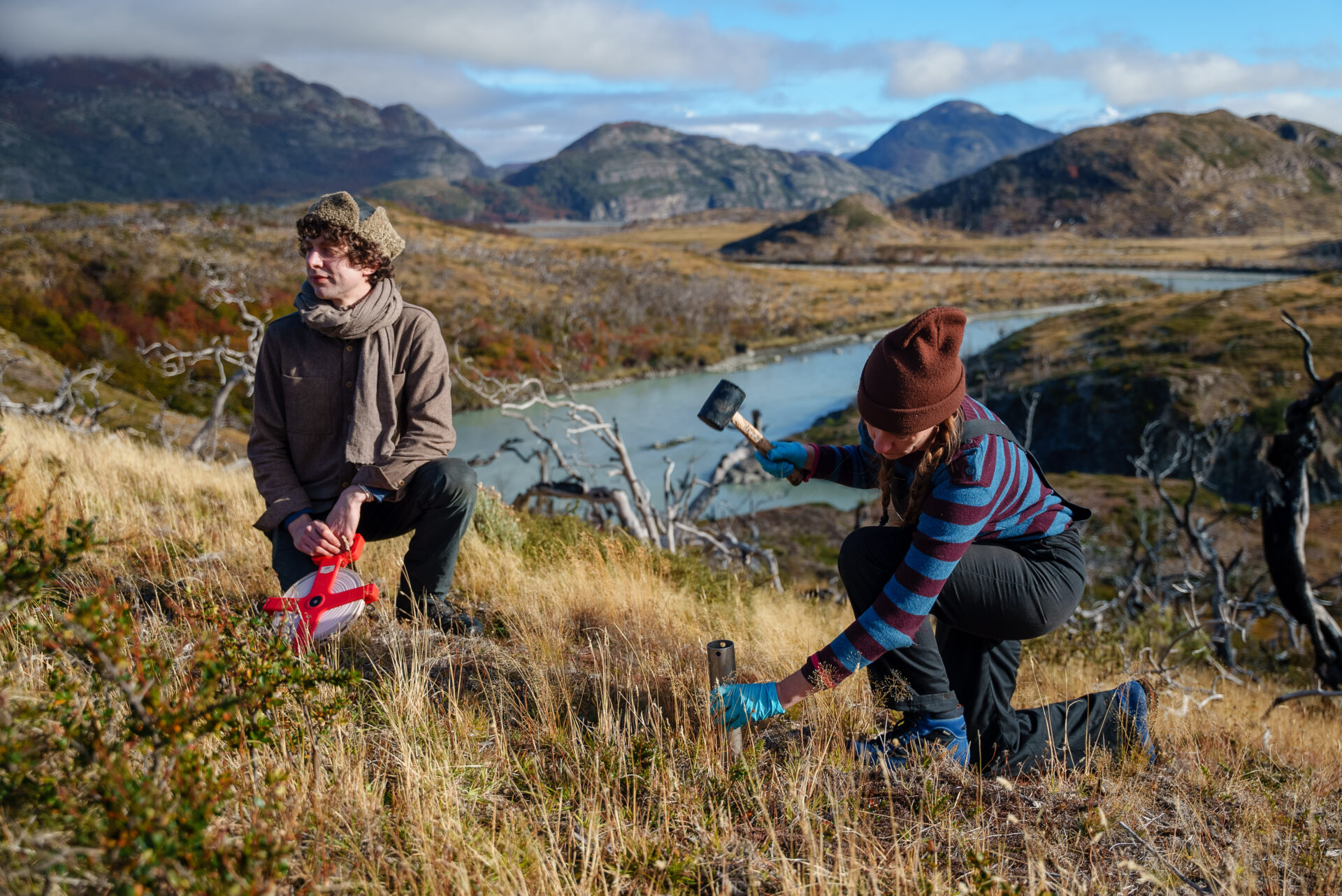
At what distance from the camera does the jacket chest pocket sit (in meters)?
3.20

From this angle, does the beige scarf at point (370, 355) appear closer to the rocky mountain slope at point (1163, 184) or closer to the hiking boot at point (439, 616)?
the hiking boot at point (439, 616)

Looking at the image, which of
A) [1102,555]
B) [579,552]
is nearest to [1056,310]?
[1102,555]

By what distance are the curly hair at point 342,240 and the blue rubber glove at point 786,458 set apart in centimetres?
166

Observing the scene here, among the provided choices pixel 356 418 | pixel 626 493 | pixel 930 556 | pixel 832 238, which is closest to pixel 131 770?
pixel 356 418

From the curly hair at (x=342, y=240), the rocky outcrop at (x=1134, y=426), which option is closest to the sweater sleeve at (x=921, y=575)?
the curly hair at (x=342, y=240)

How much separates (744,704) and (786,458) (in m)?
0.95

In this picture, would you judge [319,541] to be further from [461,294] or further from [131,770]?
[461,294]

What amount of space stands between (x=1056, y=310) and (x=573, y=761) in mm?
62166

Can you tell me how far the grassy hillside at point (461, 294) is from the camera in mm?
29969

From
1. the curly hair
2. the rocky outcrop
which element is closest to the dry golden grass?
the curly hair

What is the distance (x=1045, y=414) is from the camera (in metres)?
28.5

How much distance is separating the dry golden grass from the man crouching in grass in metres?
0.41

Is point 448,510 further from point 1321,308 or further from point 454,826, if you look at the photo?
point 1321,308

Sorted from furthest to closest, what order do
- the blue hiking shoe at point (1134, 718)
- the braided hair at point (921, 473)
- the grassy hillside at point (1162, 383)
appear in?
the grassy hillside at point (1162, 383)
the blue hiking shoe at point (1134, 718)
the braided hair at point (921, 473)
